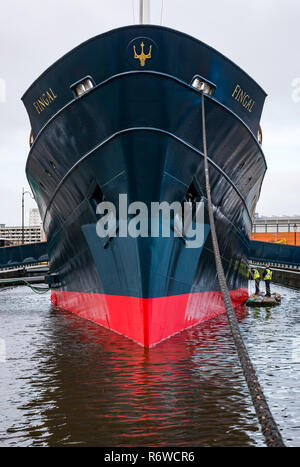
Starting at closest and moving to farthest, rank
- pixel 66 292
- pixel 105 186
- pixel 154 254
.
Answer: pixel 154 254 < pixel 105 186 < pixel 66 292

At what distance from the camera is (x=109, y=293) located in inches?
356

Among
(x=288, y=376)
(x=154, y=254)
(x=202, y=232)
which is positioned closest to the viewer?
(x=288, y=376)

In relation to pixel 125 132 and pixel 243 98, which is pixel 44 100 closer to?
pixel 125 132

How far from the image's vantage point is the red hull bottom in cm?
792

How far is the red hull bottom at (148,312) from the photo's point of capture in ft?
26.0

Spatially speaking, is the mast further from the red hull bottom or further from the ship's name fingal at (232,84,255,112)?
the red hull bottom

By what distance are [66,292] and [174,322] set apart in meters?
4.52

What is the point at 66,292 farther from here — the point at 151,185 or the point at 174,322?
the point at 151,185

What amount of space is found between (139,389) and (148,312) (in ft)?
6.85

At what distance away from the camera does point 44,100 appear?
9484 millimetres

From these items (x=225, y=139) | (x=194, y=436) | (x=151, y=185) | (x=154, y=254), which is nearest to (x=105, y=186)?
(x=151, y=185)

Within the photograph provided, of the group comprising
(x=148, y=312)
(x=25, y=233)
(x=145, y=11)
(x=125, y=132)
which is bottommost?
(x=148, y=312)

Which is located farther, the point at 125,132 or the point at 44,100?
the point at 44,100

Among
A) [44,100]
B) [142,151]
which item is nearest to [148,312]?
[142,151]
